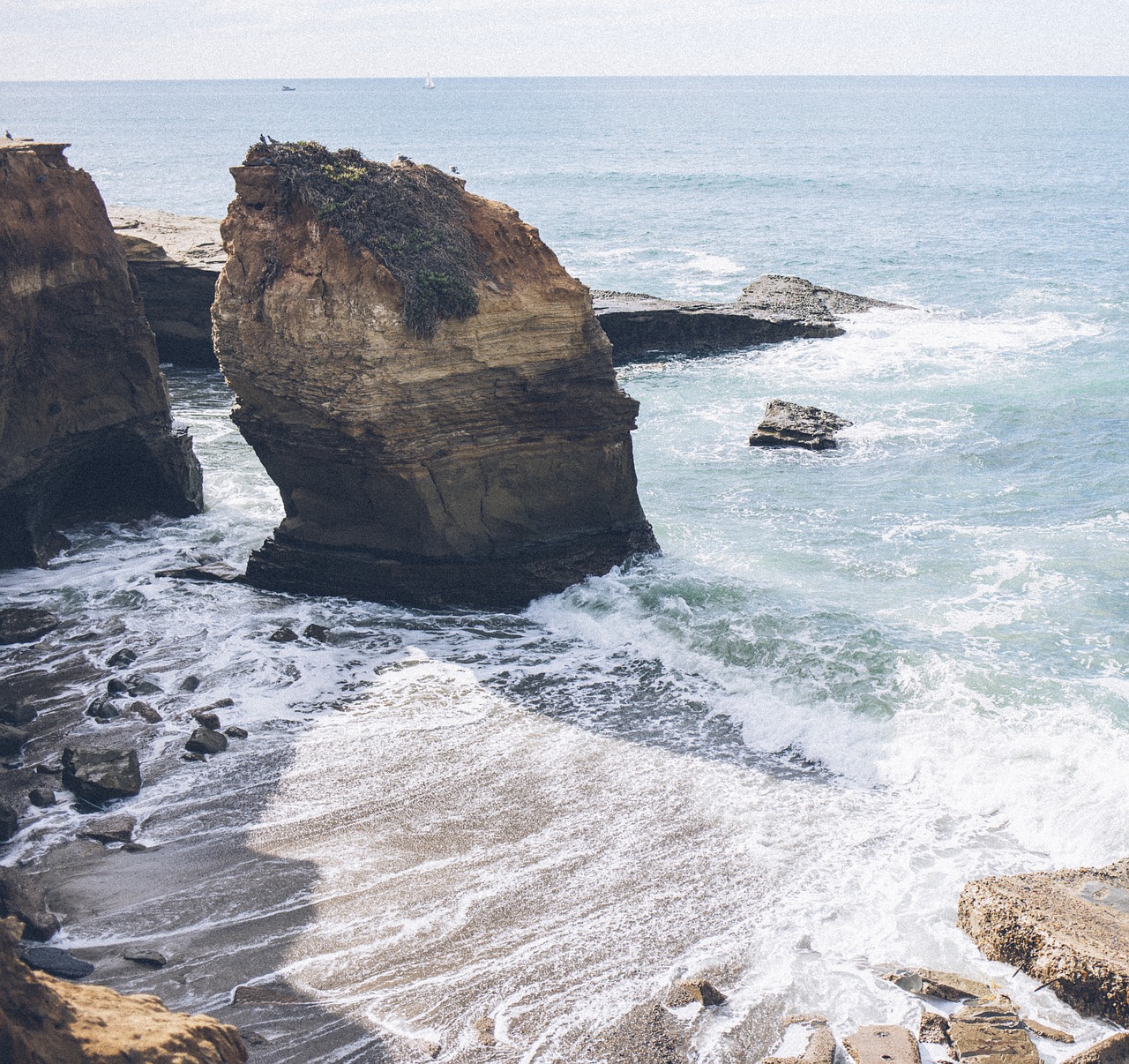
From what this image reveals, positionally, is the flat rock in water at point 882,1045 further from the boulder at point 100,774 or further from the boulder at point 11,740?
the boulder at point 11,740

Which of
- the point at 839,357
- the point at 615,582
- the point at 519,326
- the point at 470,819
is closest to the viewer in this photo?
the point at 470,819

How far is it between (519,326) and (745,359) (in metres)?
15.6

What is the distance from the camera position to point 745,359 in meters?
28.0

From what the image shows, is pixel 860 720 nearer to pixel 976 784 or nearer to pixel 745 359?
pixel 976 784

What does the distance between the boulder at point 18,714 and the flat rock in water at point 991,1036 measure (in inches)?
345

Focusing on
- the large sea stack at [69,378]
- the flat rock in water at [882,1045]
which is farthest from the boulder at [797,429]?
the flat rock in water at [882,1045]

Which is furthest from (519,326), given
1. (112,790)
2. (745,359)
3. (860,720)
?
(745,359)

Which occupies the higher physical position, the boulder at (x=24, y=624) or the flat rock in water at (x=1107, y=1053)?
the boulder at (x=24, y=624)

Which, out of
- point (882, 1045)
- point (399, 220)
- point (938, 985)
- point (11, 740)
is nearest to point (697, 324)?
point (399, 220)

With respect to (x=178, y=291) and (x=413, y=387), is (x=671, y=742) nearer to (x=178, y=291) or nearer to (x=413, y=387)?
(x=413, y=387)

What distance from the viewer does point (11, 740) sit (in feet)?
34.6

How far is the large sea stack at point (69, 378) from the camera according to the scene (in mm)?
14695

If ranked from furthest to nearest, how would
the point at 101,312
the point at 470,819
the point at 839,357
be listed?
the point at 839,357 < the point at 101,312 < the point at 470,819

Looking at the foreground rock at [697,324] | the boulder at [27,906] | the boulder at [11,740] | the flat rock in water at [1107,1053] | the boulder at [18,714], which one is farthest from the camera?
the foreground rock at [697,324]
